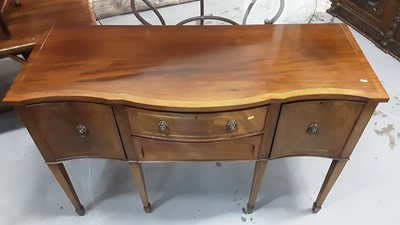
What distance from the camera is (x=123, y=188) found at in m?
1.43

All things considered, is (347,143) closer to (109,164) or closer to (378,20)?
(109,164)

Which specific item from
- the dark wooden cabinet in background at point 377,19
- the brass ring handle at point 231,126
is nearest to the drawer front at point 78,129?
the brass ring handle at point 231,126

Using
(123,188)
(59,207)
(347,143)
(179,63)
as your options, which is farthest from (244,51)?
(59,207)

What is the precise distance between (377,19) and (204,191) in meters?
1.78

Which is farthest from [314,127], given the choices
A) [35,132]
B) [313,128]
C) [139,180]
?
[35,132]

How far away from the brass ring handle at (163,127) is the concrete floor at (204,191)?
572mm

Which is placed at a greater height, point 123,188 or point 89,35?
point 89,35

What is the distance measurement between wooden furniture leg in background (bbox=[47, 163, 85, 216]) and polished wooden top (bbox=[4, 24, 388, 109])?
36cm

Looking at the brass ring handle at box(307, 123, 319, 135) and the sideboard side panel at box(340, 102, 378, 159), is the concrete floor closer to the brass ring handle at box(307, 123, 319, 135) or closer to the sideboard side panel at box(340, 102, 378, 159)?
the sideboard side panel at box(340, 102, 378, 159)

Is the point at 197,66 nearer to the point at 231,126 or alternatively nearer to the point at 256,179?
the point at 231,126

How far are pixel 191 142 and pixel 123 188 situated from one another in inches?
25.0

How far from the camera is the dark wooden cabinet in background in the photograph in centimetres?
209

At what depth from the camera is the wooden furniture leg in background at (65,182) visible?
1107 mm

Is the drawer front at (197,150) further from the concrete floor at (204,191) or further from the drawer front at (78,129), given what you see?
the concrete floor at (204,191)
